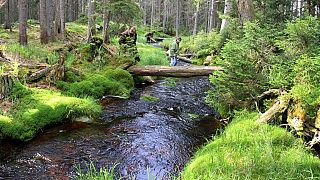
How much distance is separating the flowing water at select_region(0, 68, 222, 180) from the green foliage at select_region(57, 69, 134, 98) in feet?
2.04

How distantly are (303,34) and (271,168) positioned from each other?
13.0 ft

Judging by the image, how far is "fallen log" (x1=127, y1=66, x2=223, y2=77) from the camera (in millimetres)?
12727

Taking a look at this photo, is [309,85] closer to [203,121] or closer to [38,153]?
[203,121]

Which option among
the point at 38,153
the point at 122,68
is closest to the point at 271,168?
the point at 38,153

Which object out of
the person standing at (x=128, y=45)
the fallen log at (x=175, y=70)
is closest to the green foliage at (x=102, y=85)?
the fallen log at (x=175, y=70)

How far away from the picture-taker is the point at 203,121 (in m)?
9.66

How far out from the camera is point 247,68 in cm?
845

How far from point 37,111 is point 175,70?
6.00 m

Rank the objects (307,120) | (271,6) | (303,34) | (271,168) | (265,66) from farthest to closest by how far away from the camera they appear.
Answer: (271,6) → (265,66) → (303,34) → (307,120) → (271,168)

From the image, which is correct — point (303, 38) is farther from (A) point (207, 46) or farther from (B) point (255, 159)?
(A) point (207, 46)

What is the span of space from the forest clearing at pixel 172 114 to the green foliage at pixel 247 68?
1.0 inches

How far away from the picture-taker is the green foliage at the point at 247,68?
8.38 m

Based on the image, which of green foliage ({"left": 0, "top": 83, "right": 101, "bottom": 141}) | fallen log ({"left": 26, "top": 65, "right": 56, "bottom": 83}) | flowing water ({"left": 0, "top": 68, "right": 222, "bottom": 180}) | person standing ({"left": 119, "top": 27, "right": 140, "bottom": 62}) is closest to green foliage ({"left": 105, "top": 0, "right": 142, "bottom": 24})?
person standing ({"left": 119, "top": 27, "right": 140, "bottom": 62})

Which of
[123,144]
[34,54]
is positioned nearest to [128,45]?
[34,54]
